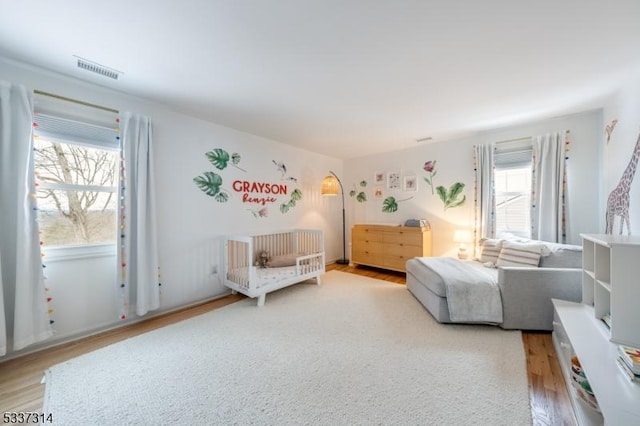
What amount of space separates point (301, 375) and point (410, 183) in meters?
3.74

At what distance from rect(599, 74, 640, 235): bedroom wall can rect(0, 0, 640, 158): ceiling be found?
0.56 feet

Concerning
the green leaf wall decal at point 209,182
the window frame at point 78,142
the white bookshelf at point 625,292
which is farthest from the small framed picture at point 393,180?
the window frame at point 78,142

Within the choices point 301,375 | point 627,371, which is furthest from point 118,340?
point 627,371

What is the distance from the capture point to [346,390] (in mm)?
1536

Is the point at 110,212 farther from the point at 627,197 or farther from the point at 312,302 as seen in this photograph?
the point at 627,197

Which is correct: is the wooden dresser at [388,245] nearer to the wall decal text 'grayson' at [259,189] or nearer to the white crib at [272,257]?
the white crib at [272,257]

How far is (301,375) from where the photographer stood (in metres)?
1.68

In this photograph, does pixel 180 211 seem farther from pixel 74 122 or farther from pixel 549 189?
pixel 549 189

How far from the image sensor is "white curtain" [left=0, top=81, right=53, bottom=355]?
1830mm

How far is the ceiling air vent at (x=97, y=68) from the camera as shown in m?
1.87

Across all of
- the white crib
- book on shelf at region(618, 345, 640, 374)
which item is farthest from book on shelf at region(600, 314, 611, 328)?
the white crib

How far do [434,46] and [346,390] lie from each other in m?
2.44

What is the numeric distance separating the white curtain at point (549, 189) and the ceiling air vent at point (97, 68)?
4803 millimetres

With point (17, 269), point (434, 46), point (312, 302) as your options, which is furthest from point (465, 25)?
point (17, 269)
